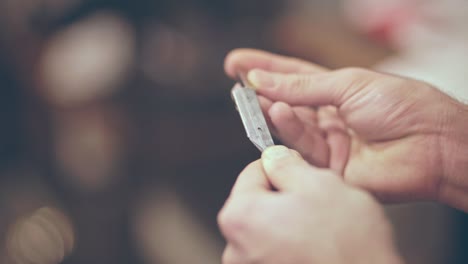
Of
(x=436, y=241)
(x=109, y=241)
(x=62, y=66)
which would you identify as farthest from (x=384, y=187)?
(x=62, y=66)

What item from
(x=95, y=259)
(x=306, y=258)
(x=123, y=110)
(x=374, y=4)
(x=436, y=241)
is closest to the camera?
(x=306, y=258)

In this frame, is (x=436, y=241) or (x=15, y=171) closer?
(x=436, y=241)

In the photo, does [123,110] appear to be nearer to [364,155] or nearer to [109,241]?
[109,241]

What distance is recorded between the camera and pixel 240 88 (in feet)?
2.49

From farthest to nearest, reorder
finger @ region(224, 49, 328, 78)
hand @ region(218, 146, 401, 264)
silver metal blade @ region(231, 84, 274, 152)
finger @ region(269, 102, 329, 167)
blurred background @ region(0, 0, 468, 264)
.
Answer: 1. blurred background @ region(0, 0, 468, 264)
2. finger @ region(224, 49, 328, 78)
3. finger @ region(269, 102, 329, 167)
4. silver metal blade @ region(231, 84, 274, 152)
5. hand @ region(218, 146, 401, 264)

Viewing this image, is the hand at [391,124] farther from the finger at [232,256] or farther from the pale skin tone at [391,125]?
the finger at [232,256]

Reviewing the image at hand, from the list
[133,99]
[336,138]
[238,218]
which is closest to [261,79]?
[336,138]

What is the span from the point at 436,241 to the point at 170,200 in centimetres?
78

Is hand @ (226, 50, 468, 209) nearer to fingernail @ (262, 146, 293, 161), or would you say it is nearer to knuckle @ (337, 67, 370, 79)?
knuckle @ (337, 67, 370, 79)

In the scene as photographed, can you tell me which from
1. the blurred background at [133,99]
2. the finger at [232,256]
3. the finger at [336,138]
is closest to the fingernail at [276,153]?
the finger at [232,256]

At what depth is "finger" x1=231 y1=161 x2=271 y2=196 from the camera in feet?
1.95

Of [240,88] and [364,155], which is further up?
[240,88]

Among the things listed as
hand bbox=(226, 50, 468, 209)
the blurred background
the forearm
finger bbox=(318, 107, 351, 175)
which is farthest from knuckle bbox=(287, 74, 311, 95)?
the blurred background

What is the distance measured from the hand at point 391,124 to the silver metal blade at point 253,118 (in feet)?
0.21
